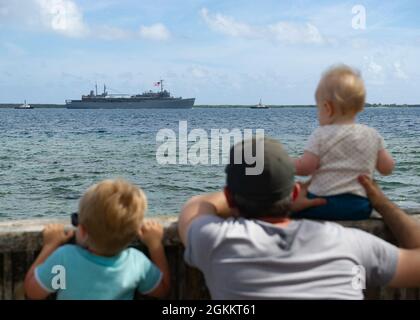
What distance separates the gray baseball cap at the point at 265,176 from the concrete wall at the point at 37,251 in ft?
2.24

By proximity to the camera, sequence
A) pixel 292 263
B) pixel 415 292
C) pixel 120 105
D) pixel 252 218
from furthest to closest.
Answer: pixel 120 105 → pixel 415 292 → pixel 252 218 → pixel 292 263

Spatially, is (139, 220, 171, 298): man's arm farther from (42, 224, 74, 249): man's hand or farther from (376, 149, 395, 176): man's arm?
(376, 149, 395, 176): man's arm

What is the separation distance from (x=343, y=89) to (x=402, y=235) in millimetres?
767

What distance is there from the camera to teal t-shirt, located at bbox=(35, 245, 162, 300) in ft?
Answer: 7.37

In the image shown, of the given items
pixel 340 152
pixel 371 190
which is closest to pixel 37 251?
A: pixel 340 152

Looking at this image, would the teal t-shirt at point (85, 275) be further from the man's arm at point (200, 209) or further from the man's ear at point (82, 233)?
the man's arm at point (200, 209)

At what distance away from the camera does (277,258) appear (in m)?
1.96

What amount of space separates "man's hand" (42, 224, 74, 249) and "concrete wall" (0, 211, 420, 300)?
40 mm

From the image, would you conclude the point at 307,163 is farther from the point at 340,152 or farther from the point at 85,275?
the point at 85,275

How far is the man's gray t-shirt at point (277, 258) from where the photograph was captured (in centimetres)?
195

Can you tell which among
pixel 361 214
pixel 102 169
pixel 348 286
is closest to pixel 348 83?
pixel 361 214
